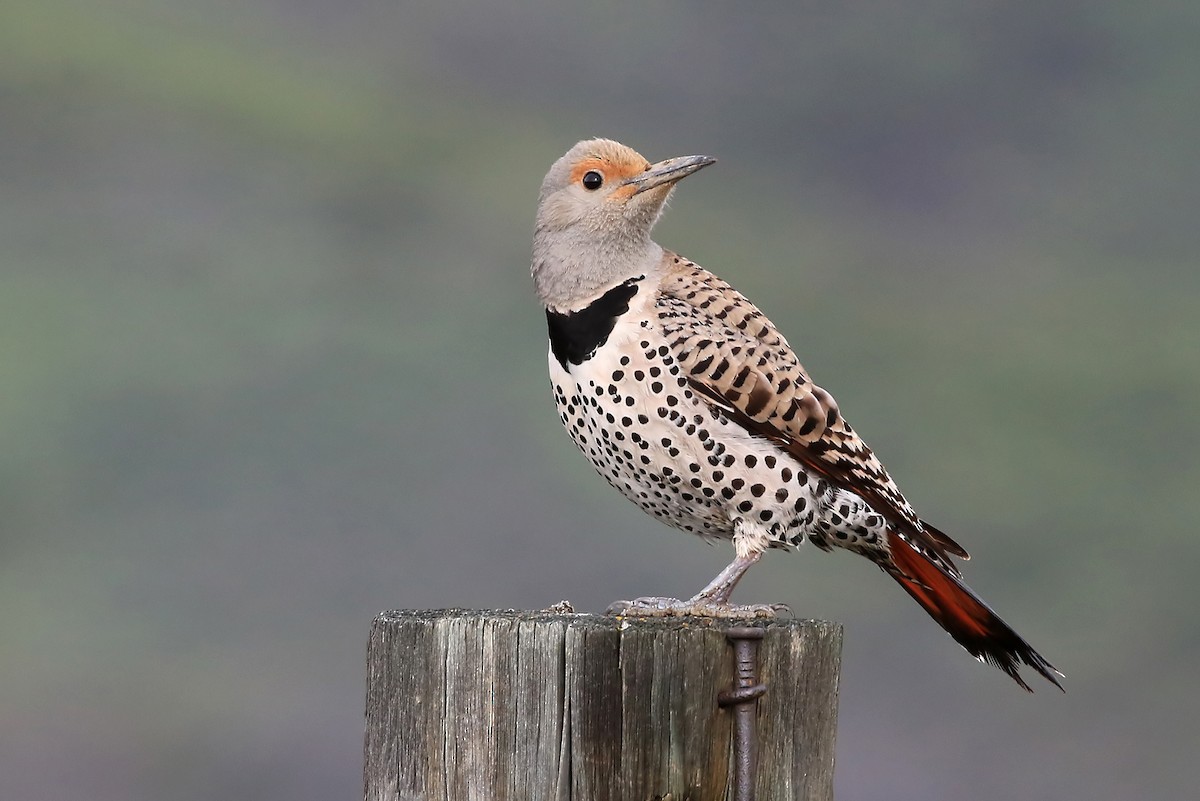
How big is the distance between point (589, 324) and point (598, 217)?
292mm

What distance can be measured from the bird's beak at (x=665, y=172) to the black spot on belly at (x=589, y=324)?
9.8 inches

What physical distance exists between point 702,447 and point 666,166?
76 cm

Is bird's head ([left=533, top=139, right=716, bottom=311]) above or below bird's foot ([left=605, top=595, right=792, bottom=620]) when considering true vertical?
above

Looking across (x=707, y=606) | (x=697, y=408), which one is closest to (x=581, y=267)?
(x=697, y=408)

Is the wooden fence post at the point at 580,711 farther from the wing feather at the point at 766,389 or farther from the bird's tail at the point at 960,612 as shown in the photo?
the bird's tail at the point at 960,612

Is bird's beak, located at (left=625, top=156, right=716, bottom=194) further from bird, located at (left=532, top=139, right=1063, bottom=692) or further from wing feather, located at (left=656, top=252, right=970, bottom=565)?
wing feather, located at (left=656, top=252, right=970, bottom=565)

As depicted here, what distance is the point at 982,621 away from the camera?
11.5 feet

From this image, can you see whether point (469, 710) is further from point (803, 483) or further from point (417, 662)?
point (803, 483)

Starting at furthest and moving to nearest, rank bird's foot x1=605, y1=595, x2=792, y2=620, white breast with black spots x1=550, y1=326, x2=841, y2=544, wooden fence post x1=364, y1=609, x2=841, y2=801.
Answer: white breast with black spots x1=550, y1=326, x2=841, y2=544
bird's foot x1=605, y1=595, x2=792, y2=620
wooden fence post x1=364, y1=609, x2=841, y2=801

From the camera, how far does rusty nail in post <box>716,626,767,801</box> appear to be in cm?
248

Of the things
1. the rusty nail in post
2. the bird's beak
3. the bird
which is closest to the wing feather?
→ the bird

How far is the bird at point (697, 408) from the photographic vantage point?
3.30 m

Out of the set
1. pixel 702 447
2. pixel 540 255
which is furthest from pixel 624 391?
A: pixel 540 255

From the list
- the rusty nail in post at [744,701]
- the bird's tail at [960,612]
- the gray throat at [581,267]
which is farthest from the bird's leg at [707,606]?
the gray throat at [581,267]
